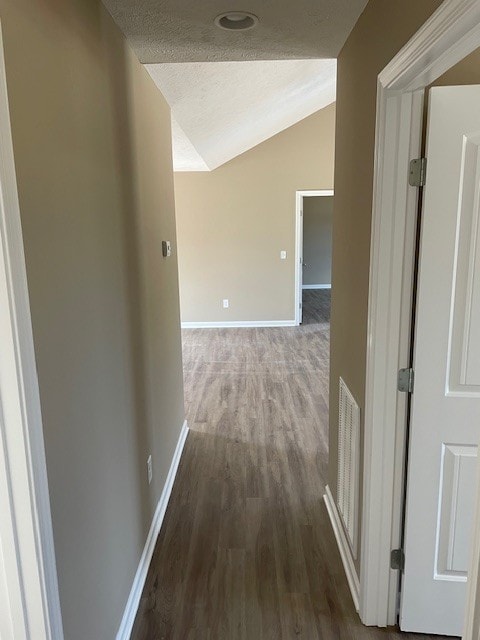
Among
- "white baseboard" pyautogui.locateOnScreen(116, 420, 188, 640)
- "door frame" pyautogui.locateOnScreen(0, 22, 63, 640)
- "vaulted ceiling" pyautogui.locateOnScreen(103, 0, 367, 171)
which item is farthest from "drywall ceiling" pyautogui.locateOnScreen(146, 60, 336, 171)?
"white baseboard" pyautogui.locateOnScreen(116, 420, 188, 640)

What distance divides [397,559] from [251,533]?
33.6 inches

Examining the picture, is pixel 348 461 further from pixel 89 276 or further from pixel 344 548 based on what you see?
pixel 89 276

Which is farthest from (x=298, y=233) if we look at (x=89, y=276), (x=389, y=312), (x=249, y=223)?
(x=89, y=276)

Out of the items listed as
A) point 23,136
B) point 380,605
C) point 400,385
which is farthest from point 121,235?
point 380,605

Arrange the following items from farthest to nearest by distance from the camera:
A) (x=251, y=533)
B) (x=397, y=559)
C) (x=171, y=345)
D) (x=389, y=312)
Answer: (x=171, y=345) → (x=251, y=533) → (x=397, y=559) → (x=389, y=312)

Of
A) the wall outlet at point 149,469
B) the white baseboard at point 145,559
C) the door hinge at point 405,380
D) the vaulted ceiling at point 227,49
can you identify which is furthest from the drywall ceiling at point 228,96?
the white baseboard at point 145,559

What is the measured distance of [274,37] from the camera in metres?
1.90

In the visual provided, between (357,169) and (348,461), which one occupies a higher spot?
(357,169)

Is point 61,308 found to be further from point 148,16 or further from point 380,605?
point 380,605

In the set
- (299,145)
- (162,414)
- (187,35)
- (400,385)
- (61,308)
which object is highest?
(299,145)

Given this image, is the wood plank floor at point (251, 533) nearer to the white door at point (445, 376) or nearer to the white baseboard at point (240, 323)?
the white door at point (445, 376)

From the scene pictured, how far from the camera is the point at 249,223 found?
21.9 feet

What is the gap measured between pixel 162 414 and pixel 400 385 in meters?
1.47

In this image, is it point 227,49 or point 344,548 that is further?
point 344,548
